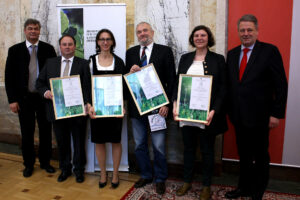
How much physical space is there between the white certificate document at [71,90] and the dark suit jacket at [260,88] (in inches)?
63.9

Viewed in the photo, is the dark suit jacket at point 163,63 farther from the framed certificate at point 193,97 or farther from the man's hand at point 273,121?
the man's hand at point 273,121

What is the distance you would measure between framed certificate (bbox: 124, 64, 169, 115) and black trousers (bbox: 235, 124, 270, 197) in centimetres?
83

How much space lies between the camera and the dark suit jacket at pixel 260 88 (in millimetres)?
2182

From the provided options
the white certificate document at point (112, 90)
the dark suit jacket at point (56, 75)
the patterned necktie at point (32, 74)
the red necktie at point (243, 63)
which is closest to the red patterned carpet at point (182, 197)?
the white certificate document at point (112, 90)

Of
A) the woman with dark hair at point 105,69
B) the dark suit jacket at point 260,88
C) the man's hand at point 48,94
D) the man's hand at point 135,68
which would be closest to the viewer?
the dark suit jacket at point 260,88

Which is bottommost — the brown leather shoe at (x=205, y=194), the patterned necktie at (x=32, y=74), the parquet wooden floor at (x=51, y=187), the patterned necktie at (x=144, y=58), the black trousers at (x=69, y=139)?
the parquet wooden floor at (x=51, y=187)

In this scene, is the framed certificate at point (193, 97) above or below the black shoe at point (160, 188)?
above

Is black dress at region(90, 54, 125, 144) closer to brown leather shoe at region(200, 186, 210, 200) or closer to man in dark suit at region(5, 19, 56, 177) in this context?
man in dark suit at region(5, 19, 56, 177)

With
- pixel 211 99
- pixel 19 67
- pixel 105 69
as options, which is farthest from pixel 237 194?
pixel 19 67

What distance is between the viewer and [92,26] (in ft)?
10.4

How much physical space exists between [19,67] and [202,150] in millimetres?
2393

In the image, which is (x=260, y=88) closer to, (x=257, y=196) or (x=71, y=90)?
(x=257, y=196)


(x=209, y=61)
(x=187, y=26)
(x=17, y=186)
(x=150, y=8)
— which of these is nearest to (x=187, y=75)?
(x=209, y=61)

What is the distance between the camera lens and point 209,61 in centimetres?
237
